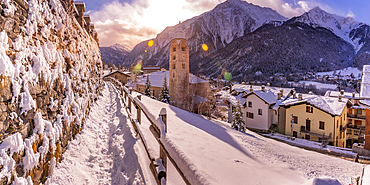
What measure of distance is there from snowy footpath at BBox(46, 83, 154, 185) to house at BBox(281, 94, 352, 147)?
2568cm

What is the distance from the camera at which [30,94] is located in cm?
288

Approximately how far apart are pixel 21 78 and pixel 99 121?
16.5 feet

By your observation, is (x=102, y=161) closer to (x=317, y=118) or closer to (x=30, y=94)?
(x=30, y=94)

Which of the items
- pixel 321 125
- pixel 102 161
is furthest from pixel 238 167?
pixel 321 125

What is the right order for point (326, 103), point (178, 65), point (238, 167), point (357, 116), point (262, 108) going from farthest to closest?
point (178, 65), point (262, 108), point (357, 116), point (326, 103), point (238, 167)

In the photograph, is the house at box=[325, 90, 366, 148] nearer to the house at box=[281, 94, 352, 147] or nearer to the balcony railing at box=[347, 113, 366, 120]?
the balcony railing at box=[347, 113, 366, 120]

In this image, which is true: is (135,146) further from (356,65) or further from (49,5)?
(356,65)

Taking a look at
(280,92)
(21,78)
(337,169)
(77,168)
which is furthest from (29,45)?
(280,92)

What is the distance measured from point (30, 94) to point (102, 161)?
82.8 inches

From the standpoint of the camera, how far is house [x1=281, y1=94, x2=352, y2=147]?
22.8m

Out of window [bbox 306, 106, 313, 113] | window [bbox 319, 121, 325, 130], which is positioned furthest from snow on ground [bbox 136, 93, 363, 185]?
window [bbox 306, 106, 313, 113]

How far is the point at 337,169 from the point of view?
8.98m

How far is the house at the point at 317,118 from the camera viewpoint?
74.9 ft

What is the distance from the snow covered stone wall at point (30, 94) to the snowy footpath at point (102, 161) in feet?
0.86
